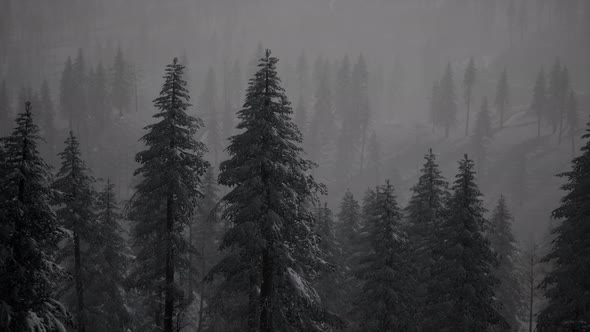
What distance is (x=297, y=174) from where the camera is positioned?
12156 mm

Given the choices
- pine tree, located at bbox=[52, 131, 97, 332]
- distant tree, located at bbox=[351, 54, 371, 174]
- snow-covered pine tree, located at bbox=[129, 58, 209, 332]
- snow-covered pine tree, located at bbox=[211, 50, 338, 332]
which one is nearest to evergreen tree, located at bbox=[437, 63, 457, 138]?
distant tree, located at bbox=[351, 54, 371, 174]

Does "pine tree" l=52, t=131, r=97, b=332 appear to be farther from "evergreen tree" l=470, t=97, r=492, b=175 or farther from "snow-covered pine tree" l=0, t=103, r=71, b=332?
"evergreen tree" l=470, t=97, r=492, b=175

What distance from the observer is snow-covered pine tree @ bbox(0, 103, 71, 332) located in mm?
10375

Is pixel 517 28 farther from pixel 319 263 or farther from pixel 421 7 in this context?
pixel 319 263

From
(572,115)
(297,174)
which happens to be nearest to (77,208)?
(297,174)

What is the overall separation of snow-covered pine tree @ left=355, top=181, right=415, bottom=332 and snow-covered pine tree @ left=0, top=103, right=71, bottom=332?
1321 centimetres

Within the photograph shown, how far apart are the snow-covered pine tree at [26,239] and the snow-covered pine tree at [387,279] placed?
1321 cm

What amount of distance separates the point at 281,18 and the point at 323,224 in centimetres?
17347

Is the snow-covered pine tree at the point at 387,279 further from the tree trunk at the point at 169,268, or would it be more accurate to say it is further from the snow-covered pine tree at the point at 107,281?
the snow-covered pine tree at the point at 107,281

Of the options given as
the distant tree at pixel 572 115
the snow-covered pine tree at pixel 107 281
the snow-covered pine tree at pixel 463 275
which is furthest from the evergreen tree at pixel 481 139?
the snow-covered pine tree at pixel 107 281

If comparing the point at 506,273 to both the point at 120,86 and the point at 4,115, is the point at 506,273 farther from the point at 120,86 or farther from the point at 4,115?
the point at 4,115

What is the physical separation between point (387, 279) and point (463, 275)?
360 cm

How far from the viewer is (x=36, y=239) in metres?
11.4

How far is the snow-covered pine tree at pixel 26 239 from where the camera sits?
10375 mm
